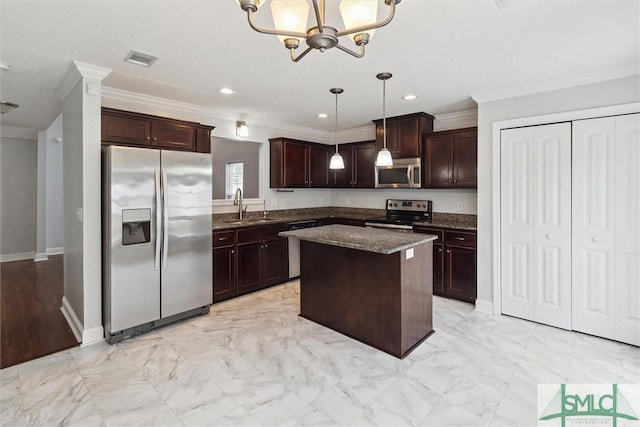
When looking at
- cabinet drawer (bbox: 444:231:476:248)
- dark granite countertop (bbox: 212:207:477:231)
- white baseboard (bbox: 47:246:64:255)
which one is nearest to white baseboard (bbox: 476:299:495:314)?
cabinet drawer (bbox: 444:231:476:248)

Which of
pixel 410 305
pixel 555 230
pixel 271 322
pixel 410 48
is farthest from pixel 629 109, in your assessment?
pixel 271 322

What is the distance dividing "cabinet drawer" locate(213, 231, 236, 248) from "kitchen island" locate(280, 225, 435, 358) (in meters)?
1.09

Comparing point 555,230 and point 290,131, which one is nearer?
point 555,230

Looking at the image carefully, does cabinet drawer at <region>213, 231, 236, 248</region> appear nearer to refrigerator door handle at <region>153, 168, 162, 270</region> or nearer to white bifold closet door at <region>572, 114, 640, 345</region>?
refrigerator door handle at <region>153, 168, 162, 270</region>

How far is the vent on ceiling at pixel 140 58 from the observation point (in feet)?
8.55

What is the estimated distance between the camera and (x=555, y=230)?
3.26 metres

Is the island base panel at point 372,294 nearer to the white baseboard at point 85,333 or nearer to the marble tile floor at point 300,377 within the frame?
the marble tile floor at point 300,377

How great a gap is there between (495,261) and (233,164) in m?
3.92

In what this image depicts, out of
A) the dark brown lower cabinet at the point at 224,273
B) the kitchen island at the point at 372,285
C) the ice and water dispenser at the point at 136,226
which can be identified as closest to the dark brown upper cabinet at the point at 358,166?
the kitchen island at the point at 372,285

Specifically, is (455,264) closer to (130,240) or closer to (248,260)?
(248,260)

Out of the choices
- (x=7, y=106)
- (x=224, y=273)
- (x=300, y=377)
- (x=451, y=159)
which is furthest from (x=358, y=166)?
(x=7, y=106)

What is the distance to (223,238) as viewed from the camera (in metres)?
3.99

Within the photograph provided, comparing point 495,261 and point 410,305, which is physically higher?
point 495,261

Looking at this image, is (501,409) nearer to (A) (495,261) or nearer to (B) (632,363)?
(B) (632,363)
